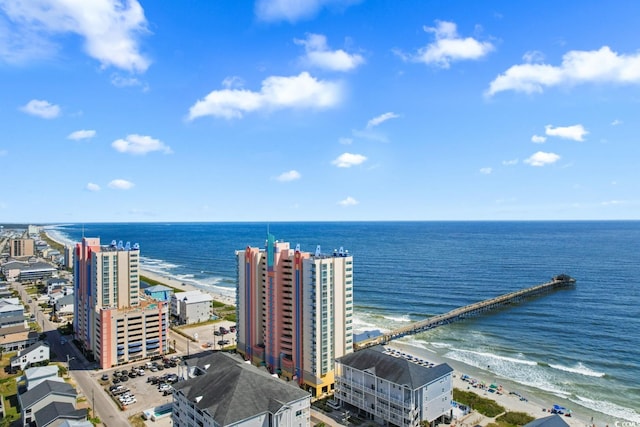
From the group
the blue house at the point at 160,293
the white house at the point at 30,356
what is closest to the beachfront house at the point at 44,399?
the white house at the point at 30,356

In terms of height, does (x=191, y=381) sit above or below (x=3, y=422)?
above

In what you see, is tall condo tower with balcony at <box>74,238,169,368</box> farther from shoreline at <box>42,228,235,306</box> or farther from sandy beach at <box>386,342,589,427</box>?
sandy beach at <box>386,342,589,427</box>

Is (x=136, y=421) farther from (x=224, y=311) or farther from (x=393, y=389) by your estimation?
(x=224, y=311)

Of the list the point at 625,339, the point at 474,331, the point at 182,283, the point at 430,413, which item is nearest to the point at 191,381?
the point at 430,413

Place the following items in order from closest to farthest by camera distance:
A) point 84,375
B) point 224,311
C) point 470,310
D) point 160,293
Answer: point 84,375, point 470,310, point 160,293, point 224,311

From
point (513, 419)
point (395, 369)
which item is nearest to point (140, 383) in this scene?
point (395, 369)

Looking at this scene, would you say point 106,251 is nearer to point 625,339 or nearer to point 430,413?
point 430,413
